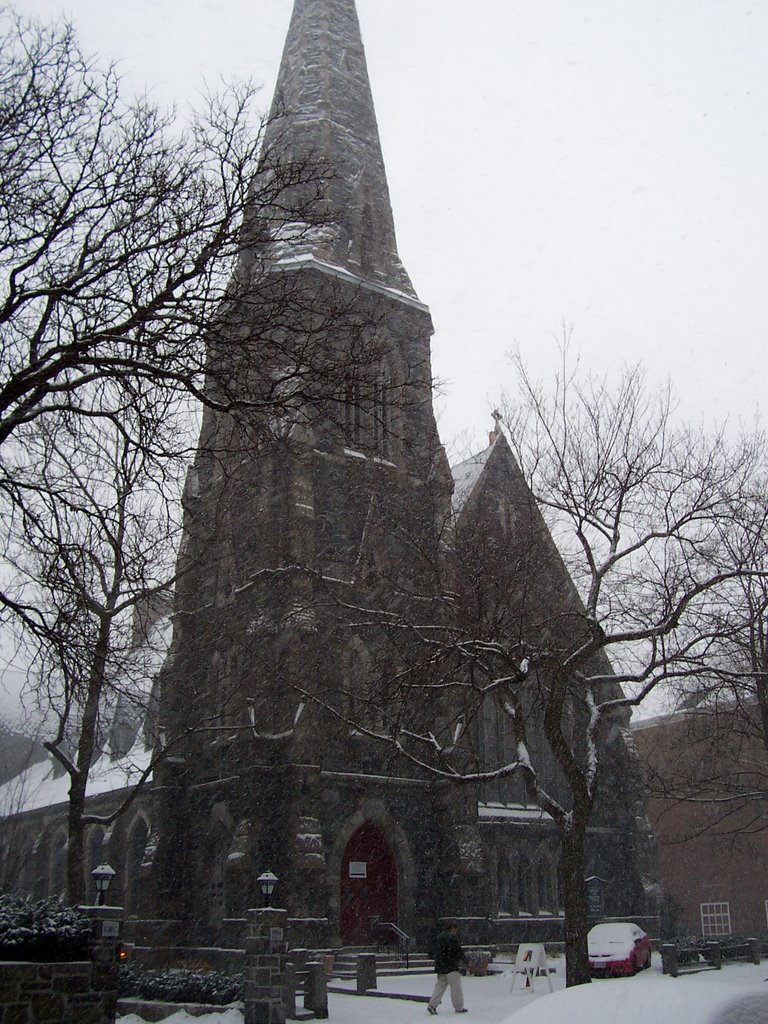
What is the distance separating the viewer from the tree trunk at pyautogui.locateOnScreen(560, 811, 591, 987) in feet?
46.3

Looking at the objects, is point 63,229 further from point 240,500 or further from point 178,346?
point 240,500

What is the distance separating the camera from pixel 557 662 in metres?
15.9

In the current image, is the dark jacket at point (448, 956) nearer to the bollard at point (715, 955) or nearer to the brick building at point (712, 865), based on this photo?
the bollard at point (715, 955)

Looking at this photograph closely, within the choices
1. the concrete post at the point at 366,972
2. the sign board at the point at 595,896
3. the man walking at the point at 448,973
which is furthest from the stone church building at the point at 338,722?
the man walking at the point at 448,973

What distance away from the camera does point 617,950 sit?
72.4 ft

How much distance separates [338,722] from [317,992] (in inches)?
361

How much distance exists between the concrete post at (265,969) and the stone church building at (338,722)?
12.1 ft

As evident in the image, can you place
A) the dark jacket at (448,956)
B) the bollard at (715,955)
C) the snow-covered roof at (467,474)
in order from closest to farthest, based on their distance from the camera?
the dark jacket at (448,956), the bollard at (715,955), the snow-covered roof at (467,474)

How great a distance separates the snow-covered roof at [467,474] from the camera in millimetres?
32438

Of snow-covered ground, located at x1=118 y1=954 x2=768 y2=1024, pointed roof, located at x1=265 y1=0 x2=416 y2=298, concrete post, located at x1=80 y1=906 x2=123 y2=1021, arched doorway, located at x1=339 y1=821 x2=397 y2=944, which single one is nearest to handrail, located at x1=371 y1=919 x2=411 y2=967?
arched doorway, located at x1=339 y1=821 x2=397 y2=944

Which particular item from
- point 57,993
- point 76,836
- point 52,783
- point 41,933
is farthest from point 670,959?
point 52,783

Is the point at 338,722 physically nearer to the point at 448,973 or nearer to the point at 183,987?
the point at 183,987

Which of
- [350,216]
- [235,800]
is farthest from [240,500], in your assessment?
[350,216]

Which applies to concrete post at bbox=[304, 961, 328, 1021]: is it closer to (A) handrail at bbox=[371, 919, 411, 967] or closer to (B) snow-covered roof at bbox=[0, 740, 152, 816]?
(A) handrail at bbox=[371, 919, 411, 967]
